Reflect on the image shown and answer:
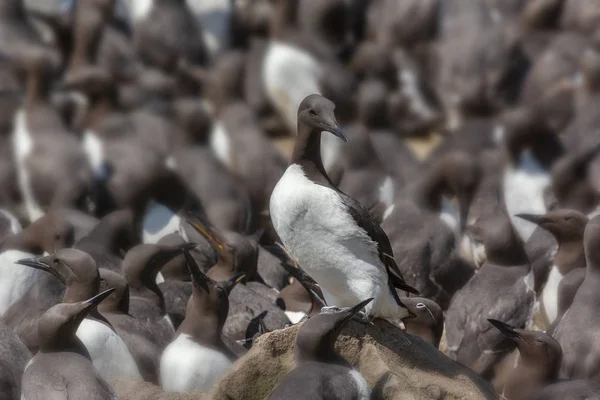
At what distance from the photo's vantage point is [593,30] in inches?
658

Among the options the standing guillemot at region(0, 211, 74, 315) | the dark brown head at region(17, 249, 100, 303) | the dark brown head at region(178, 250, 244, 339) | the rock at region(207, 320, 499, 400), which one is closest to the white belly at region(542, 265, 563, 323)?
the rock at region(207, 320, 499, 400)

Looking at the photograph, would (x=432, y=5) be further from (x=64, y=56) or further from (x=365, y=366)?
(x=365, y=366)

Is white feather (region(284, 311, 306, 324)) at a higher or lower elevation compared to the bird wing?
lower

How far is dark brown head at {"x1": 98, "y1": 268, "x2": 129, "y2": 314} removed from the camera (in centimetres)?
916

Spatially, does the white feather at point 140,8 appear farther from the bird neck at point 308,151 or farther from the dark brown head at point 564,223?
the bird neck at point 308,151

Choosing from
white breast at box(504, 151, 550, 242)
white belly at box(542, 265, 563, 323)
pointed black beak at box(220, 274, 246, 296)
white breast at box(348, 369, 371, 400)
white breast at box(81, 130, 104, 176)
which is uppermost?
white breast at box(348, 369, 371, 400)

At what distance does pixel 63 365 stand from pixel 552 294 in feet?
12.6

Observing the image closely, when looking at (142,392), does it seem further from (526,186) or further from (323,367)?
(526,186)

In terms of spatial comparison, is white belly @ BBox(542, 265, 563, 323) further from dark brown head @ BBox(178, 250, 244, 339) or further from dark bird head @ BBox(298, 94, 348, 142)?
dark bird head @ BBox(298, 94, 348, 142)

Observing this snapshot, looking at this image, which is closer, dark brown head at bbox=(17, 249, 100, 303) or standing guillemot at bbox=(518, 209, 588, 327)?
dark brown head at bbox=(17, 249, 100, 303)

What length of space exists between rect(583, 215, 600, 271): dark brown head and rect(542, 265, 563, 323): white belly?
61 centimetres

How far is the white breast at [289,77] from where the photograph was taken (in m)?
14.8

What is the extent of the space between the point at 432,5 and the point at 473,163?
436cm

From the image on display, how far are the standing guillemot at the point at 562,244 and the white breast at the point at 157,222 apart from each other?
9.57 feet
